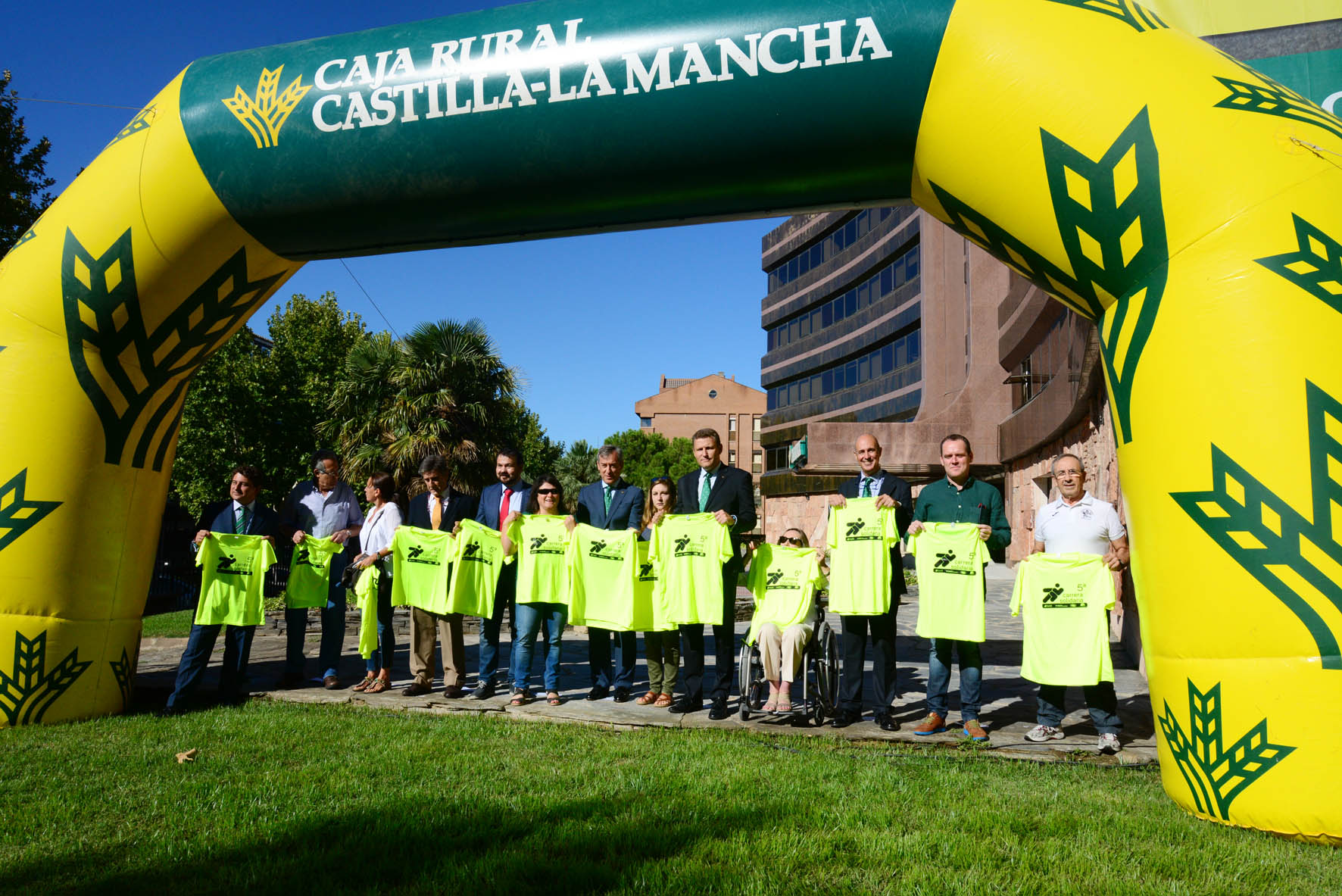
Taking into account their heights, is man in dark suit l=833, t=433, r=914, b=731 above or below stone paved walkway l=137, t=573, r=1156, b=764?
above

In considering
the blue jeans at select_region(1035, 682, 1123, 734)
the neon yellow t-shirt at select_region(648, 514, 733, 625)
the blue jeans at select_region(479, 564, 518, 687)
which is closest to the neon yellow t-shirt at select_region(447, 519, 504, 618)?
the blue jeans at select_region(479, 564, 518, 687)

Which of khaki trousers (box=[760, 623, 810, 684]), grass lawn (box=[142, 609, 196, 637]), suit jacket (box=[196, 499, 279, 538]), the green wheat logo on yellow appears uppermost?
the green wheat logo on yellow

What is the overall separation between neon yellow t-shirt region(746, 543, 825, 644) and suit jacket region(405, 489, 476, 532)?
2.83 m

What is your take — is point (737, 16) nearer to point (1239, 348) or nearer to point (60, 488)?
point (1239, 348)

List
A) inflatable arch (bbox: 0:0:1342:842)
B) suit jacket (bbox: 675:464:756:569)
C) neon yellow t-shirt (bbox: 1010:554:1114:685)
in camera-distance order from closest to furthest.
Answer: inflatable arch (bbox: 0:0:1342:842) → neon yellow t-shirt (bbox: 1010:554:1114:685) → suit jacket (bbox: 675:464:756:569)

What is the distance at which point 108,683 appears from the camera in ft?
20.5

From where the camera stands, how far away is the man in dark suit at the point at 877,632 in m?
6.22

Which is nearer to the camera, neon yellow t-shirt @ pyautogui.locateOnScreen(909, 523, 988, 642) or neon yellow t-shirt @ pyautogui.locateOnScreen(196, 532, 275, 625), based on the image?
neon yellow t-shirt @ pyautogui.locateOnScreen(909, 523, 988, 642)

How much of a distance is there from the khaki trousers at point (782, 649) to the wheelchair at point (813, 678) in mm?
60

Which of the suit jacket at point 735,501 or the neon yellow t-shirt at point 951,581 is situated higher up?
the suit jacket at point 735,501

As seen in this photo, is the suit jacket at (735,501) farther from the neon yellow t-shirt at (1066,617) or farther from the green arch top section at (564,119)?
the green arch top section at (564,119)

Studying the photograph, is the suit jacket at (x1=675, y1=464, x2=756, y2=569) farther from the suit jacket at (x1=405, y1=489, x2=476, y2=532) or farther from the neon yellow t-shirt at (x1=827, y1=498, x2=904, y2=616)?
the suit jacket at (x1=405, y1=489, x2=476, y2=532)

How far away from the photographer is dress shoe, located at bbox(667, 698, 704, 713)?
6637mm

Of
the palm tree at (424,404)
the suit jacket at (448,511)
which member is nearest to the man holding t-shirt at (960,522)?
the suit jacket at (448,511)
